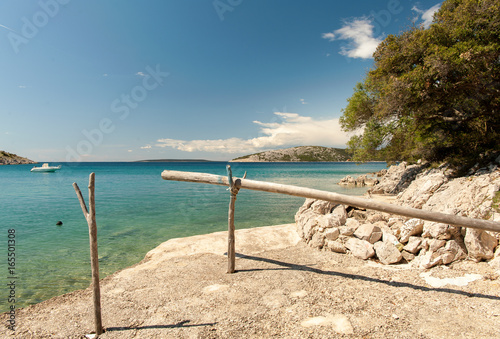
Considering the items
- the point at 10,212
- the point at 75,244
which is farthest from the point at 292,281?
the point at 10,212

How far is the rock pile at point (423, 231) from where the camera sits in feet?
19.6

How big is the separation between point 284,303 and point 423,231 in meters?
4.61

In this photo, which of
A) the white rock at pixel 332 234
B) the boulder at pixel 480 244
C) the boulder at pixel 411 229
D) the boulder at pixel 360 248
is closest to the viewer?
the boulder at pixel 480 244

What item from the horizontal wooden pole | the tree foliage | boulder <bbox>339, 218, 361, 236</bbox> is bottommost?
boulder <bbox>339, 218, 361, 236</bbox>

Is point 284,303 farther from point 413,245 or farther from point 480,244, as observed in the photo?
point 480,244

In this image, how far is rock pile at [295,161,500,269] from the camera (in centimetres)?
598

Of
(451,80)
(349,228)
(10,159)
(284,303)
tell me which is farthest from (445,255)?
(10,159)

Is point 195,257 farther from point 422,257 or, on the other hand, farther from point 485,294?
point 485,294

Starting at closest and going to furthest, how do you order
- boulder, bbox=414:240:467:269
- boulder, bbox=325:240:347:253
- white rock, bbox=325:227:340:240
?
boulder, bbox=414:240:467:269, boulder, bbox=325:240:347:253, white rock, bbox=325:227:340:240

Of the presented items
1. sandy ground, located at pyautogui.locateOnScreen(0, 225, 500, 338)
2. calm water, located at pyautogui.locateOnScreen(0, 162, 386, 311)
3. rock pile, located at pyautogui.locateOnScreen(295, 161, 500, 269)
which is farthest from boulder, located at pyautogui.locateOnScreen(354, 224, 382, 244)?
calm water, located at pyautogui.locateOnScreen(0, 162, 386, 311)

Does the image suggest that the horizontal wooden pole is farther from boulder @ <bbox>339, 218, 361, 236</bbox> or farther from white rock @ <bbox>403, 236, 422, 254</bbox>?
boulder @ <bbox>339, 218, 361, 236</bbox>

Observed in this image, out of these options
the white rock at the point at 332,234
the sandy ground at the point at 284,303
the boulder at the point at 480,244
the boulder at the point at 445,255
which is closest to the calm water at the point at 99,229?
the sandy ground at the point at 284,303

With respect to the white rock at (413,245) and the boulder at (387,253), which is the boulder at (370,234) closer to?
the boulder at (387,253)

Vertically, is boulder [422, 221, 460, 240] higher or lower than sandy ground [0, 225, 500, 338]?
higher
